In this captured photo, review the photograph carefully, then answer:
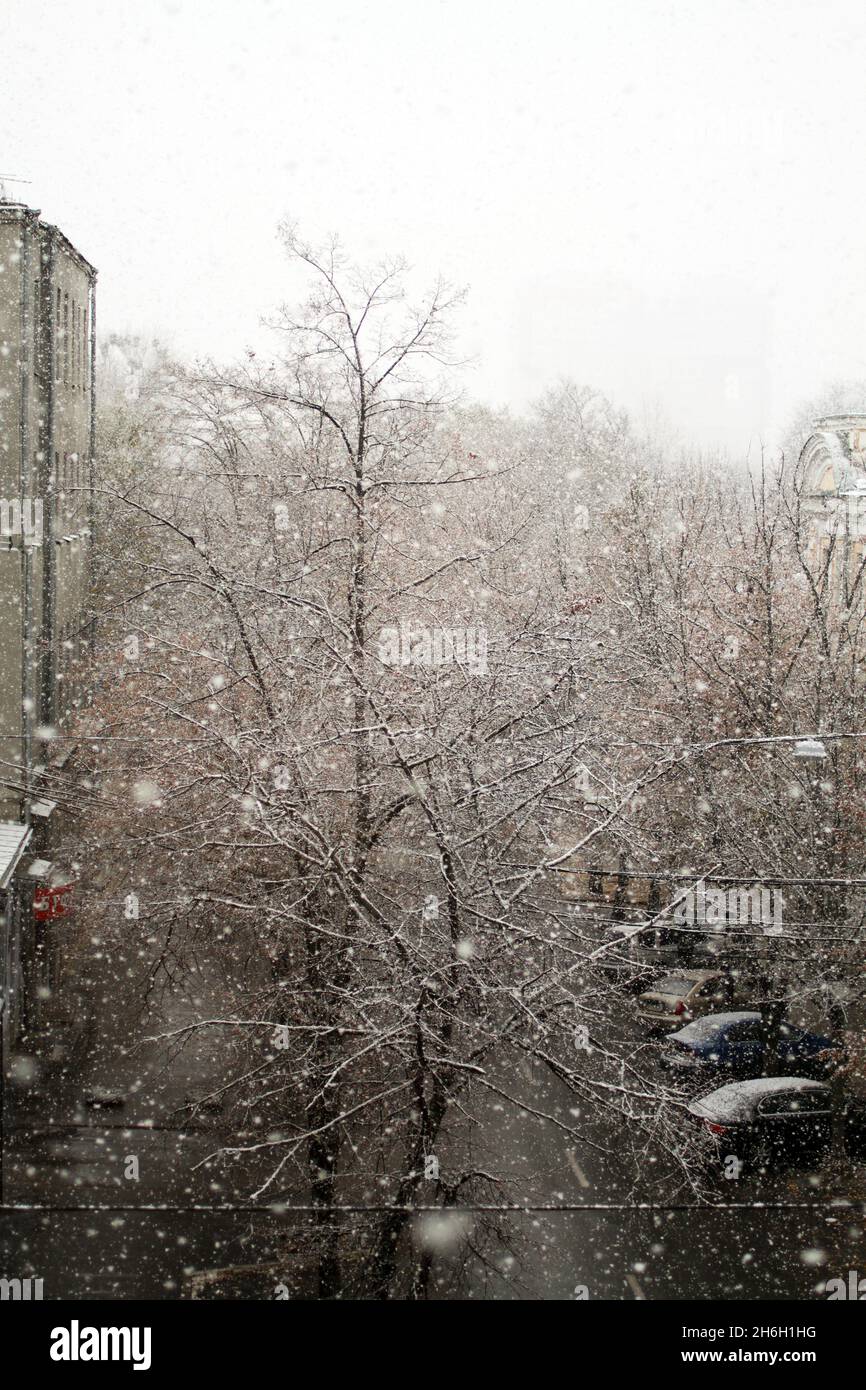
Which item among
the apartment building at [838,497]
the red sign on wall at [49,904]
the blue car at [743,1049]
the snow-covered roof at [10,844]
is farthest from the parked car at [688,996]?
the snow-covered roof at [10,844]

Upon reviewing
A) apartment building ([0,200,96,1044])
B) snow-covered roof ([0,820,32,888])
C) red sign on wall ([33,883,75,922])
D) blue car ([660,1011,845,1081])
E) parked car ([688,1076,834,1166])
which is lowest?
parked car ([688,1076,834,1166])

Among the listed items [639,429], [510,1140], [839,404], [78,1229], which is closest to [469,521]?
[510,1140]

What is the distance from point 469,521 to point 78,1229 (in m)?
11.6

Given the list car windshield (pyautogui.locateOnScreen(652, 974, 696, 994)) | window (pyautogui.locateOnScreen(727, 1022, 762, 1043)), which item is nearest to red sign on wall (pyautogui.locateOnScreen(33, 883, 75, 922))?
car windshield (pyautogui.locateOnScreen(652, 974, 696, 994))

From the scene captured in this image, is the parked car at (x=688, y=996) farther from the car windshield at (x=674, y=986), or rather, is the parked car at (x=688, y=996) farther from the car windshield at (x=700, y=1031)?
the car windshield at (x=700, y=1031)

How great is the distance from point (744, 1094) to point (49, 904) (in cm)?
972

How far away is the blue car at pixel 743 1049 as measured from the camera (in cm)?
1199

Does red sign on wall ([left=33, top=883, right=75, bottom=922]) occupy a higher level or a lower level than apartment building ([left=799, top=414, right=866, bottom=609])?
lower

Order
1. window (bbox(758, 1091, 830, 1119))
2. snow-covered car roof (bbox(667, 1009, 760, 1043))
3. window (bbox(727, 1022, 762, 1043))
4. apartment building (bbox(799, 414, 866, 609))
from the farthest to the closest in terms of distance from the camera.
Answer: apartment building (bbox(799, 414, 866, 609)), snow-covered car roof (bbox(667, 1009, 760, 1043)), window (bbox(727, 1022, 762, 1043)), window (bbox(758, 1091, 830, 1119))

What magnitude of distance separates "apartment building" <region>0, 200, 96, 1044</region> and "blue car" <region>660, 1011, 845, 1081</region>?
331 inches

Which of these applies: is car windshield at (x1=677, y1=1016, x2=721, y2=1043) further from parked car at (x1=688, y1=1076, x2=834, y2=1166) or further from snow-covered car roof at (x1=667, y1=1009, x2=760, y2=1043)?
parked car at (x1=688, y1=1076, x2=834, y2=1166)

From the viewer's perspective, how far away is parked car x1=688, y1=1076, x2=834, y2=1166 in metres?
10.8

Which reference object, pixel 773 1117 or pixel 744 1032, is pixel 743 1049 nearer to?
pixel 744 1032

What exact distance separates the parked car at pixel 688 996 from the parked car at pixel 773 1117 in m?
2.78
